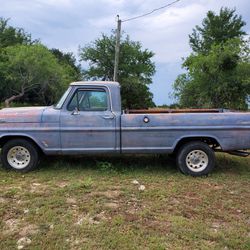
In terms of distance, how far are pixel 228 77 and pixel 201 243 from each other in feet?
83.6

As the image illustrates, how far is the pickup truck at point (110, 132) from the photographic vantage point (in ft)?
23.5

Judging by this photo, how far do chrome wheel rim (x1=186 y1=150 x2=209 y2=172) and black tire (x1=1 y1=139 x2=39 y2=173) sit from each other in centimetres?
301

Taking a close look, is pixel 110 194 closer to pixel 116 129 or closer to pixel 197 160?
pixel 116 129

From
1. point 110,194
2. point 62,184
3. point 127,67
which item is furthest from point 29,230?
point 127,67

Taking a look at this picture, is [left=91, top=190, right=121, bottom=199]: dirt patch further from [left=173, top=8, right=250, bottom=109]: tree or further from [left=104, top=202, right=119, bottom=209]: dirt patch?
[left=173, top=8, right=250, bottom=109]: tree

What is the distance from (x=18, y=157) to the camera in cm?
734

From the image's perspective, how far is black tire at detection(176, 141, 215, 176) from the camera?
23.9 feet

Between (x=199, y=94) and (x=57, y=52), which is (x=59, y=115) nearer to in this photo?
(x=199, y=94)

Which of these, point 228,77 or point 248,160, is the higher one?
point 228,77

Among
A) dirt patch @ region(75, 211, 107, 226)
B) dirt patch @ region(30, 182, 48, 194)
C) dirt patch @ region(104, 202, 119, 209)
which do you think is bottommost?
dirt patch @ region(75, 211, 107, 226)

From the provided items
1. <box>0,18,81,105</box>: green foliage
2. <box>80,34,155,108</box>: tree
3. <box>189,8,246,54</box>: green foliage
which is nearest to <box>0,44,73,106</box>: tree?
<box>0,18,81,105</box>: green foliage

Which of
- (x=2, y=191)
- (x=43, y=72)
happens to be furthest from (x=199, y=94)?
(x=2, y=191)

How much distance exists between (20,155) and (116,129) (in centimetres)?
198

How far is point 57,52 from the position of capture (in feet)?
185
